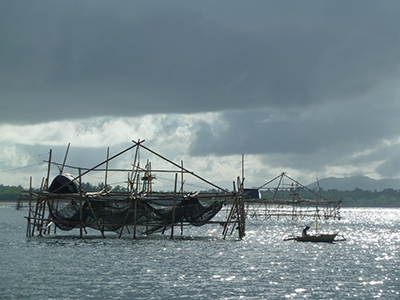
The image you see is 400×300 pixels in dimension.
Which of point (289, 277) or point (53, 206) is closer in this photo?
point (289, 277)

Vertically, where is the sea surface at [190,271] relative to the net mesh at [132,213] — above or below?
below

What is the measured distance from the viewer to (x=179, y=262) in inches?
999

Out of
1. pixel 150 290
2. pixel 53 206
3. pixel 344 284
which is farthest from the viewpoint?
pixel 53 206

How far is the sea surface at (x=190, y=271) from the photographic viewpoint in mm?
18062

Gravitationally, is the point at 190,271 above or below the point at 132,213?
below

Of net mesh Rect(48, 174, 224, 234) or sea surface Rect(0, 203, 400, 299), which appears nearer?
sea surface Rect(0, 203, 400, 299)

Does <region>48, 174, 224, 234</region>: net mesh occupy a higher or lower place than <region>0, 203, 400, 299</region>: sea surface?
higher

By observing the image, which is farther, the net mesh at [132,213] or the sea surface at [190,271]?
the net mesh at [132,213]

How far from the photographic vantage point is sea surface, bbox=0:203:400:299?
1806cm

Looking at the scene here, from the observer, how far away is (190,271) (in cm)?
2267

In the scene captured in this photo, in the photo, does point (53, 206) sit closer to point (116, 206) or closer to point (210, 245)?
point (116, 206)

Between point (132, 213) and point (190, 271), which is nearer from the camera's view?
point (190, 271)

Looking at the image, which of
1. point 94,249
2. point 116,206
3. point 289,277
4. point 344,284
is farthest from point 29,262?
point 344,284

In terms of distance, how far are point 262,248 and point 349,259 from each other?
6.73 metres
